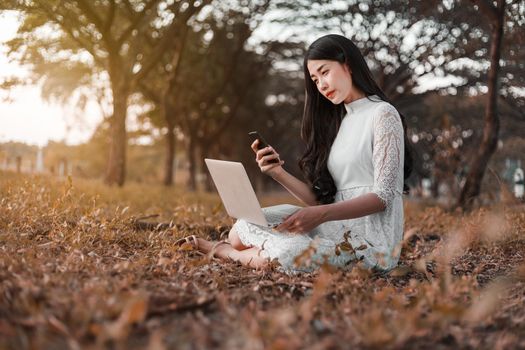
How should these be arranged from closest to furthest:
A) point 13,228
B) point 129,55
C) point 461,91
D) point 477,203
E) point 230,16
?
1. point 13,228
2. point 477,203
3. point 129,55
4. point 461,91
5. point 230,16

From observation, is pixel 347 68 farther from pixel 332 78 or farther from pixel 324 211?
pixel 324 211

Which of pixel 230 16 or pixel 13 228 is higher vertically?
pixel 230 16

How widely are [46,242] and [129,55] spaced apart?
7.82 metres

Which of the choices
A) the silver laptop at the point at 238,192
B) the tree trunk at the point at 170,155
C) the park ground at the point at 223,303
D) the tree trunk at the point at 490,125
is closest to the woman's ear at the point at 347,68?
the silver laptop at the point at 238,192

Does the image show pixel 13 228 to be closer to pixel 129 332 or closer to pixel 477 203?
pixel 129 332

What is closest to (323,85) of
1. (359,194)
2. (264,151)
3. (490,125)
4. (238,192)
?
(264,151)

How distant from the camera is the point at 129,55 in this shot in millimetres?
10852

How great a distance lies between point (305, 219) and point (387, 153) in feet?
2.06

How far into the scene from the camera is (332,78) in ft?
11.1

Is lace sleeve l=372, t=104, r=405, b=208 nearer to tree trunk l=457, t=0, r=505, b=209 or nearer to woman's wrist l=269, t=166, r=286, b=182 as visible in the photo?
woman's wrist l=269, t=166, r=286, b=182

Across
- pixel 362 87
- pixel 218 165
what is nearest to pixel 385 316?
pixel 218 165

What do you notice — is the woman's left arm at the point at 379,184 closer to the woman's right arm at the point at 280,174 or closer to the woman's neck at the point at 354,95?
the woman's neck at the point at 354,95

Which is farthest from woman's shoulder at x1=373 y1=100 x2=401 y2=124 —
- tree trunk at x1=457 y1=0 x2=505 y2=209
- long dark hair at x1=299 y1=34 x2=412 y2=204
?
tree trunk at x1=457 y1=0 x2=505 y2=209

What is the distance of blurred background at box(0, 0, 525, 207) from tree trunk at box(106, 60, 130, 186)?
2 centimetres
